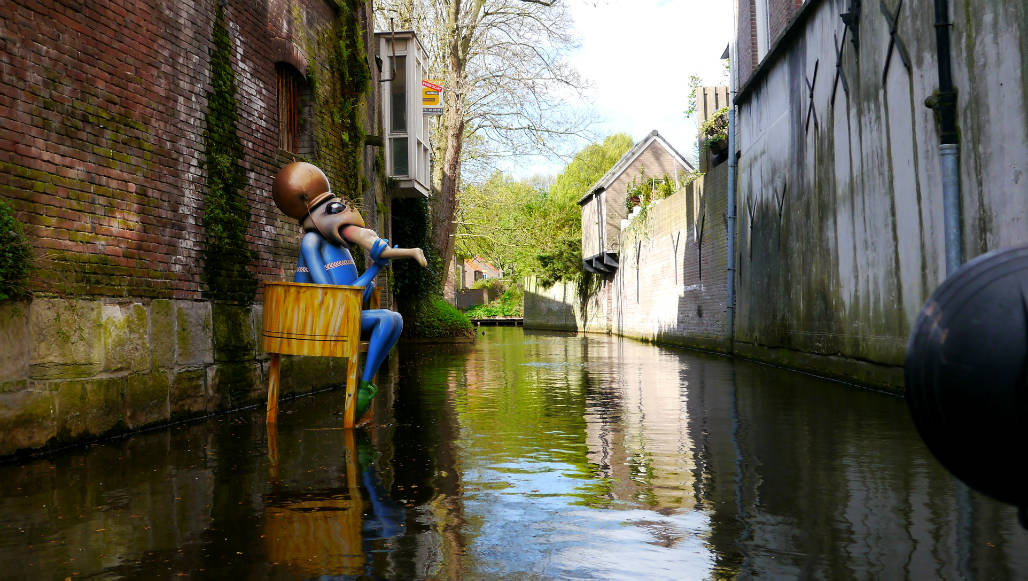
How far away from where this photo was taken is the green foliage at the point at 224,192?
807cm

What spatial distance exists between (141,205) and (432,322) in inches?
699

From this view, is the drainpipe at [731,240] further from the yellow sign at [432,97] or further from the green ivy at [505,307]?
the green ivy at [505,307]

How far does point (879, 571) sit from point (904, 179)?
7649mm

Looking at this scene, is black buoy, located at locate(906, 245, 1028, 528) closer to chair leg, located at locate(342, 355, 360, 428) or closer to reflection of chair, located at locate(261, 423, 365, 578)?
reflection of chair, located at locate(261, 423, 365, 578)

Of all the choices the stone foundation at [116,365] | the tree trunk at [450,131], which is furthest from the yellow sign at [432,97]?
the stone foundation at [116,365]

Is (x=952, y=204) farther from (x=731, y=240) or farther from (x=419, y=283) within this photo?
(x=419, y=283)

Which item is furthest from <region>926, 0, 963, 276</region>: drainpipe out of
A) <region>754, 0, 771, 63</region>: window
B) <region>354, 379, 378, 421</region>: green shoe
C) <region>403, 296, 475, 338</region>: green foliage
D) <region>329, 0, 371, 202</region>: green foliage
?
<region>403, 296, 475, 338</region>: green foliage

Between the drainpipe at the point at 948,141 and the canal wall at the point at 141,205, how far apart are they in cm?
660

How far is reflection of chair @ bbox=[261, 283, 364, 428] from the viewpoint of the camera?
6.52 m

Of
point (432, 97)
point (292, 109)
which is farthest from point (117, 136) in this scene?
point (432, 97)

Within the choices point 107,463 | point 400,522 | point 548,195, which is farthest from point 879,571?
point 548,195

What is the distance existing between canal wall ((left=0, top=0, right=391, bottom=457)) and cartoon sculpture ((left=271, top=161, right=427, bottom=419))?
1.16 metres

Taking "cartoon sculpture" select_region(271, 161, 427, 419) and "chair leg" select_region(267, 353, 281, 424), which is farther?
"chair leg" select_region(267, 353, 281, 424)

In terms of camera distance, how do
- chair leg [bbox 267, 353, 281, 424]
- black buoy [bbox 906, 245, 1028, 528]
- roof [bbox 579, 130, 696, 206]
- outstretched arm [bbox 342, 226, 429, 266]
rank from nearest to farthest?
1. black buoy [bbox 906, 245, 1028, 528]
2. outstretched arm [bbox 342, 226, 429, 266]
3. chair leg [bbox 267, 353, 281, 424]
4. roof [bbox 579, 130, 696, 206]
